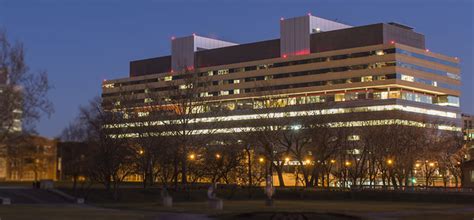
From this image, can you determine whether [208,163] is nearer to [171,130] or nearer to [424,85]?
[171,130]

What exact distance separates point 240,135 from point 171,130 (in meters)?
20.0

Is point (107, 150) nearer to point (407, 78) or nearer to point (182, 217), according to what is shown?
point (182, 217)

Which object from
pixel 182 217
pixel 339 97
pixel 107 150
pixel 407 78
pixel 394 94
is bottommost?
pixel 182 217

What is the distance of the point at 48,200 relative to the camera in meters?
80.4

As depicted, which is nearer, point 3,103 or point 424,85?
point 3,103

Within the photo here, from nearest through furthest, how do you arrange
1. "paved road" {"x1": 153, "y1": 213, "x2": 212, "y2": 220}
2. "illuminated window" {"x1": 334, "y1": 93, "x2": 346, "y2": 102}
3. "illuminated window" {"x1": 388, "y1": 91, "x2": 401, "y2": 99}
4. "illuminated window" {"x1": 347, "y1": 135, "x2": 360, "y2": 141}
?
"paved road" {"x1": 153, "y1": 213, "x2": 212, "y2": 220}
"illuminated window" {"x1": 347, "y1": 135, "x2": 360, "y2": 141}
"illuminated window" {"x1": 388, "y1": 91, "x2": 401, "y2": 99}
"illuminated window" {"x1": 334, "y1": 93, "x2": 346, "y2": 102}

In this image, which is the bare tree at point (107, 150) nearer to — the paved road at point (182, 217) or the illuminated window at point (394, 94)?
the paved road at point (182, 217)

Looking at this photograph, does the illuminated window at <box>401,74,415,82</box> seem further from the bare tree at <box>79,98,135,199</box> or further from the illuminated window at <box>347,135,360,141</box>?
the bare tree at <box>79,98,135,199</box>

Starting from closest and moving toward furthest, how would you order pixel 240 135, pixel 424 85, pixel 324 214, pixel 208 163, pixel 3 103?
1. pixel 3 103
2. pixel 324 214
3. pixel 208 163
4. pixel 240 135
5. pixel 424 85

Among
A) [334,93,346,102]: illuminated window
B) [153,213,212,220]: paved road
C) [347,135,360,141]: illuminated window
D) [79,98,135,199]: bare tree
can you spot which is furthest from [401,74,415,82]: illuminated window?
[153,213,212,220]: paved road

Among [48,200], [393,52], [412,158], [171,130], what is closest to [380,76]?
[393,52]

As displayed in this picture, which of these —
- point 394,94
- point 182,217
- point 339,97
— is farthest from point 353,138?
point 339,97

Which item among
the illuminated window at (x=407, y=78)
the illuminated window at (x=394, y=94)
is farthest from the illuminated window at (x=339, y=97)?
the illuminated window at (x=407, y=78)

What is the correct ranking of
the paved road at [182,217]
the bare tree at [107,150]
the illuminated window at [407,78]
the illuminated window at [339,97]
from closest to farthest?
the paved road at [182,217]
the bare tree at [107,150]
the illuminated window at [407,78]
the illuminated window at [339,97]
